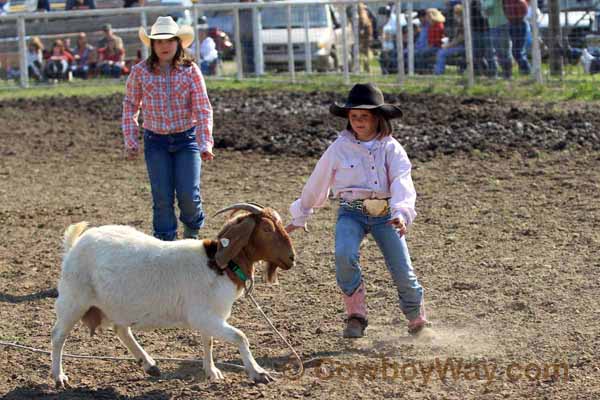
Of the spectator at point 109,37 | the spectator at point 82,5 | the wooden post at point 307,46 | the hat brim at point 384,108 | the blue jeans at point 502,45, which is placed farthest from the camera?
the spectator at point 82,5

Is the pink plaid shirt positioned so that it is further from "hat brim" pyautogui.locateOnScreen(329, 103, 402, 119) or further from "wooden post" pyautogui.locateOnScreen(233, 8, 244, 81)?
"wooden post" pyautogui.locateOnScreen(233, 8, 244, 81)

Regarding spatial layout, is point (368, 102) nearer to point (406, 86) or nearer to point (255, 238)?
point (255, 238)

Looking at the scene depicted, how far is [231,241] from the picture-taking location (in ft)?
19.0

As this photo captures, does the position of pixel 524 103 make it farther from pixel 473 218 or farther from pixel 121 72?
pixel 121 72

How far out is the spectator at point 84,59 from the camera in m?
23.1

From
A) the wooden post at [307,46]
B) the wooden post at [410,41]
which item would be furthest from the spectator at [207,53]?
the wooden post at [410,41]

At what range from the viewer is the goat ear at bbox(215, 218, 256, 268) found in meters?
5.77

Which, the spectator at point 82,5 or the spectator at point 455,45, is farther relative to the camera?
the spectator at point 82,5

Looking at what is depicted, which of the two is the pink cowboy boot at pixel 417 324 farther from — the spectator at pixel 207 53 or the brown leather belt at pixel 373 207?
the spectator at pixel 207 53

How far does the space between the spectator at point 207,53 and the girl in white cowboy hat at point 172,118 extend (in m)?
14.9

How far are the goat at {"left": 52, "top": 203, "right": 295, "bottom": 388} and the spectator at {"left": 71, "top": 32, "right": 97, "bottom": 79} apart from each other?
58.0 feet

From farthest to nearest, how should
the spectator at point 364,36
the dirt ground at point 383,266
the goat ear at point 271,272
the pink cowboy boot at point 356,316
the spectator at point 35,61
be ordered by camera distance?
the spectator at point 35,61
the spectator at point 364,36
the pink cowboy boot at point 356,316
the goat ear at point 271,272
the dirt ground at point 383,266

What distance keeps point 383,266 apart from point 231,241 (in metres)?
2.90

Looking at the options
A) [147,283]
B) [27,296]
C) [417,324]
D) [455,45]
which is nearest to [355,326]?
[417,324]
